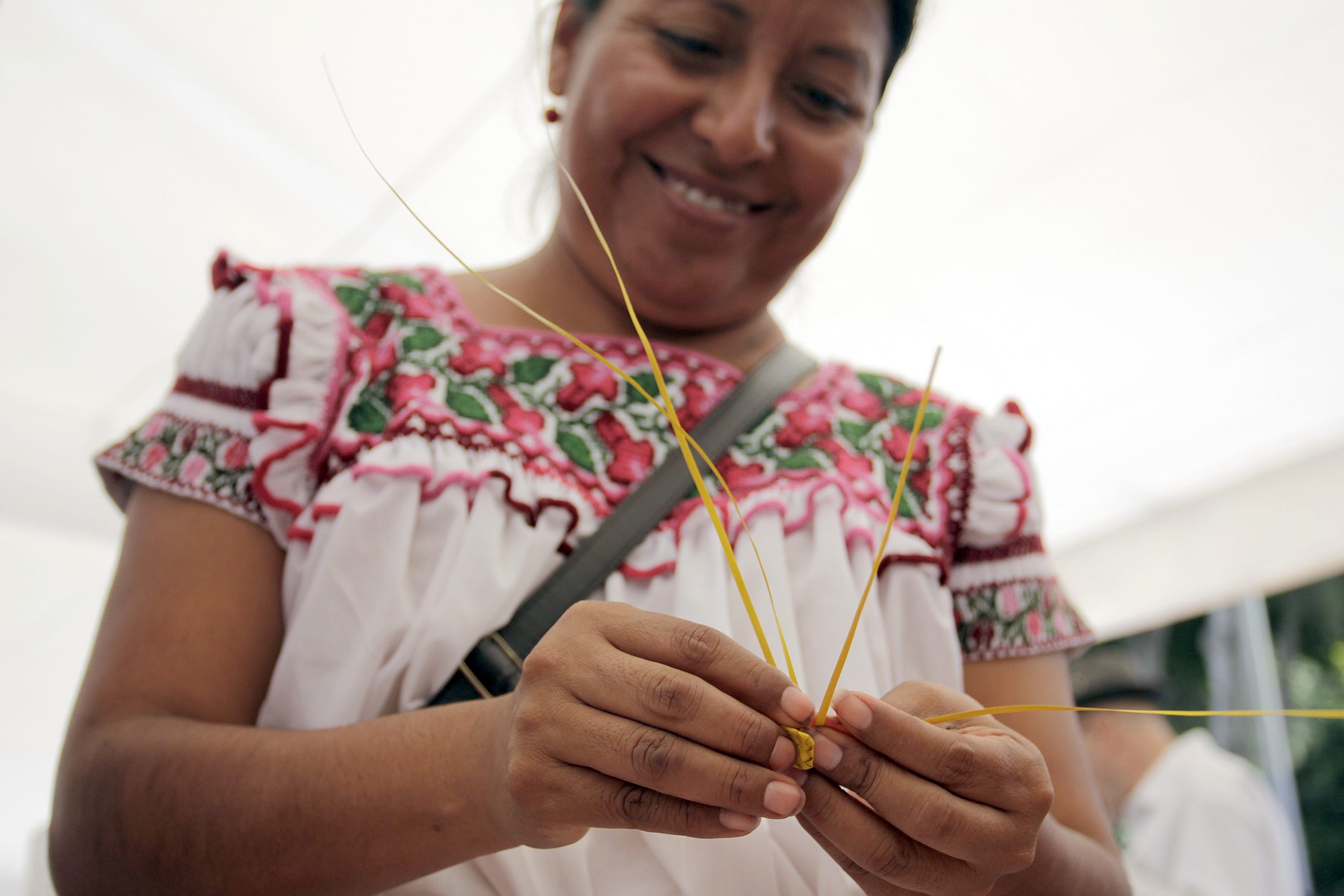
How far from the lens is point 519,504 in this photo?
675 mm

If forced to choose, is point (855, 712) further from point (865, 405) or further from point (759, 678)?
point (865, 405)

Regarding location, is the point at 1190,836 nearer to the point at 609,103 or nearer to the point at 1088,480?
the point at 1088,480

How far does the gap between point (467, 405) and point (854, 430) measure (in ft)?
1.12

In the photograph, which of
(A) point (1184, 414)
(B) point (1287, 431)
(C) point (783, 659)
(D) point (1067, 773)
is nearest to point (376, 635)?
(C) point (783, 659)

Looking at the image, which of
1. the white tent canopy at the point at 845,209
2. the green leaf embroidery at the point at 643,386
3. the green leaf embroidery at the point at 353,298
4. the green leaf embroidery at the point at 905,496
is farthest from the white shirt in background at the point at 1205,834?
the green leaf embroidery at the point at 353,298

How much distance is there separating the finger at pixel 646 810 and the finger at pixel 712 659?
0.18ft

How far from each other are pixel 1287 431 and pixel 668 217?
12.3 feet

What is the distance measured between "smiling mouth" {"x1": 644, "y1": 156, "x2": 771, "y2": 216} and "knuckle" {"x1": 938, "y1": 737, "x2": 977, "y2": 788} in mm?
484

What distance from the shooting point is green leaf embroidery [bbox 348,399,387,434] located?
2.30ft

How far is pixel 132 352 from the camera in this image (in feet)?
8.96

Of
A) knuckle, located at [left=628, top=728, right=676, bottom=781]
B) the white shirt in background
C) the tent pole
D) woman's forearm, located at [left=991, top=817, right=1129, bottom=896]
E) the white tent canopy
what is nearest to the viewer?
knuckle, located at [left=628, top=728, right=676, bottom=781]

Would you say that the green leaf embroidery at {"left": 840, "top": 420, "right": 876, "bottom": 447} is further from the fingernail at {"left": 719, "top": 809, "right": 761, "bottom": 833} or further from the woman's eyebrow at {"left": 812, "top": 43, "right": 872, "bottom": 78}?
the fingernail at {"left": 719, "top": 809, "right": 761, "bottom": 833}

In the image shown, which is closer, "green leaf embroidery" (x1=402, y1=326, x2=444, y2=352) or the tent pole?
"green leaf embroidery" (x1=402, y1=326, x2=444, y2=352)

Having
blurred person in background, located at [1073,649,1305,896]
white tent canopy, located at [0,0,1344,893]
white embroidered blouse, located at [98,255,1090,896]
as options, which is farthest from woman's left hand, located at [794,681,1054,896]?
blurred person in background, located at [1073,649,1305,896]
